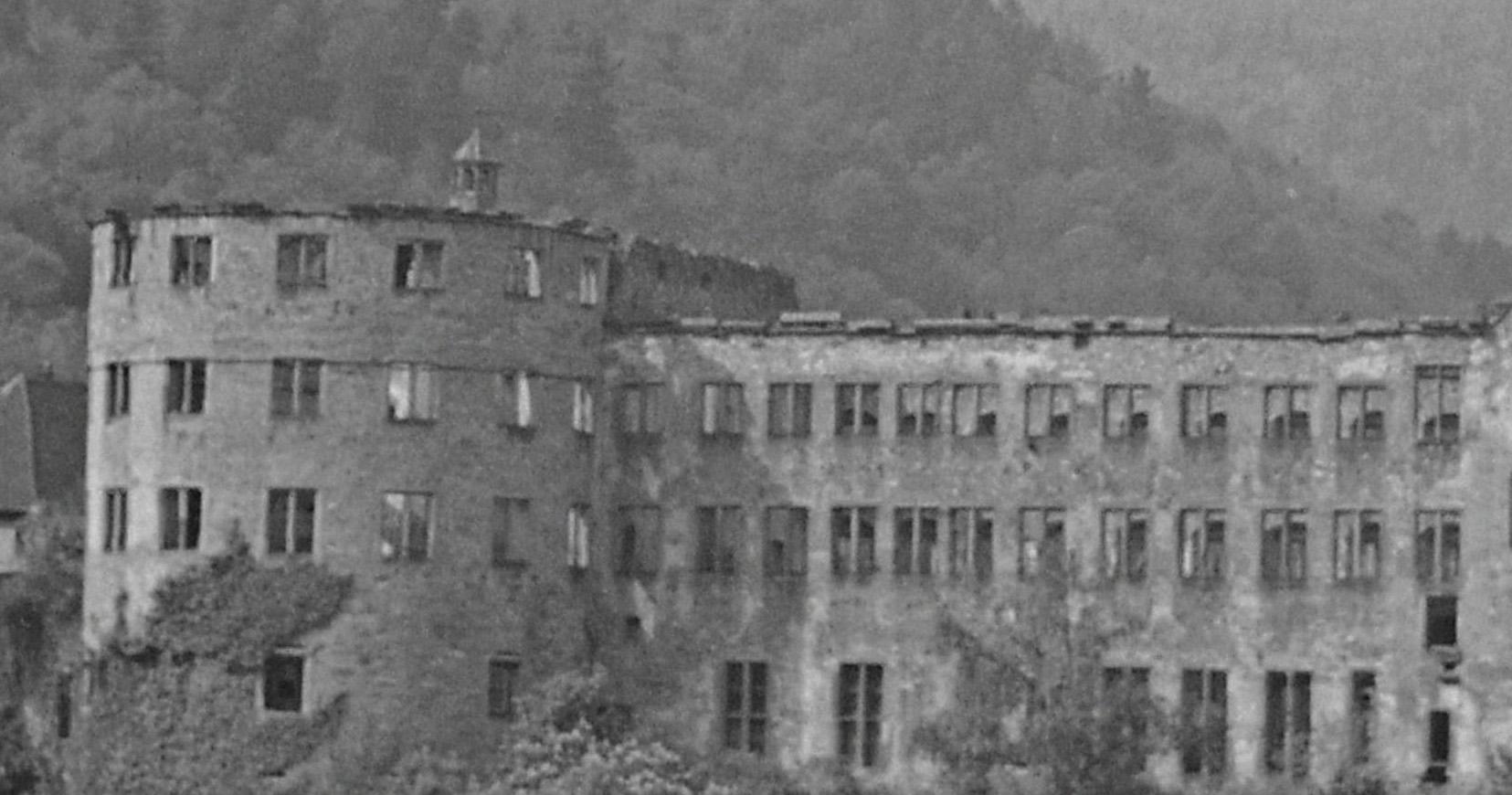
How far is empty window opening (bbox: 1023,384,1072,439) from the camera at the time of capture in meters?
103

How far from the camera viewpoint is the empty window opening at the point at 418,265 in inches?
4067

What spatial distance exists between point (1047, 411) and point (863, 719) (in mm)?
7483

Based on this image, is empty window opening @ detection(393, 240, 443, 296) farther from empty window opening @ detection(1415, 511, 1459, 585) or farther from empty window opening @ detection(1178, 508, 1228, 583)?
empty window opening @ detection(1415, 511, 1459, 585)

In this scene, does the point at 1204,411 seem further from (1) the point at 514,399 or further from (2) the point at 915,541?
(1) the point at 514,399

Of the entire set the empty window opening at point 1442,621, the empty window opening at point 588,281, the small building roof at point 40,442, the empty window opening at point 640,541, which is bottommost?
the empty window opening at point 1442,621

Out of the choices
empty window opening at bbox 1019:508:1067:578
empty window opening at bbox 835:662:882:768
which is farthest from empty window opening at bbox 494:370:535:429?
empty window opening at bbox 1019:508:1067:578

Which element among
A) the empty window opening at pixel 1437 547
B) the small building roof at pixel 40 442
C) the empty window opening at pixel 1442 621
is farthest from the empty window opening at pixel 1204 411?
the small building roof at pixel 40 442

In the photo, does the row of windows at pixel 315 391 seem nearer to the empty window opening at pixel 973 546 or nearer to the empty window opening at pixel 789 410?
the empty window opening at pixel 789 410

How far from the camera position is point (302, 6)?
179250mm

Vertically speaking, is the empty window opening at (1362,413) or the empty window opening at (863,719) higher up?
the empty window opening at (1362,413)

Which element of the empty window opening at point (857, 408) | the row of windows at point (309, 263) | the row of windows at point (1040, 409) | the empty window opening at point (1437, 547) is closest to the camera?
the empty window opening at point (1437, 547)

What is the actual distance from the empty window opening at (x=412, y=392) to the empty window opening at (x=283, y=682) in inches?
212

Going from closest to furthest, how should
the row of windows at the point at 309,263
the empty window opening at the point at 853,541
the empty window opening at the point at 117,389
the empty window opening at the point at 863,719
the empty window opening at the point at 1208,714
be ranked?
the empty window opening at the point at 1208,714, the row of windows at the point at 309,263, the empty window opening at the point at 863,719, the empty window opening at the point at 117,389, the empty window opening at the point at 853,541

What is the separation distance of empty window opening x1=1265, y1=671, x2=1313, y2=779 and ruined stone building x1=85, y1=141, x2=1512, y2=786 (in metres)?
0.07
